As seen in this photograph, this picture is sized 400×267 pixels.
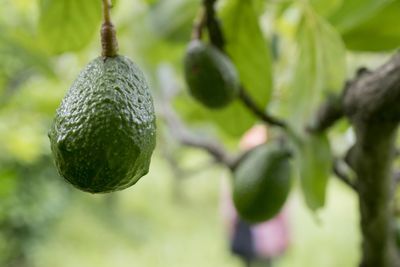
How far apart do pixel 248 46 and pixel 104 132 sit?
1.62ft

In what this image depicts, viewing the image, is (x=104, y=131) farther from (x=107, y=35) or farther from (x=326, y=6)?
(x=326, y=6)

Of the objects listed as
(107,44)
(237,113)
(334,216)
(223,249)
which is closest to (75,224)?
(223,249)

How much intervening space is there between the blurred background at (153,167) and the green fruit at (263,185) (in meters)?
0.12

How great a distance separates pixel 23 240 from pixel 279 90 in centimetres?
349

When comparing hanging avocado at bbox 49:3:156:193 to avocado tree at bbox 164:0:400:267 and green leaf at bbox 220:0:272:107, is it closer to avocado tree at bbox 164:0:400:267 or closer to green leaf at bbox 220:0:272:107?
avocado tree at bbox 164:0:400:267

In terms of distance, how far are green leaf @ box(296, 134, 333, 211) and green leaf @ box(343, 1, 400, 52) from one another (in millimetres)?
168

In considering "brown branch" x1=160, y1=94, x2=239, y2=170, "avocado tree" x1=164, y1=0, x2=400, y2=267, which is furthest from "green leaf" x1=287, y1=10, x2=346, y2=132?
"brown branch" x1=160, y1=94, x2=239, y2=170

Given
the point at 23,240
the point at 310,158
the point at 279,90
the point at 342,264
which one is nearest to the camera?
the point at 310,158

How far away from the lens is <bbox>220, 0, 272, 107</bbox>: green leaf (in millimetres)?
889

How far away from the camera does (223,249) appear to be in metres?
4.60

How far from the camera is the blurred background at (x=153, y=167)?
1065 mm

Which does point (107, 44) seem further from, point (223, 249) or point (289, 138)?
point (223, 249)

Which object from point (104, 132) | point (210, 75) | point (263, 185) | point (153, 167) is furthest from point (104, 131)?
point (153, 167)

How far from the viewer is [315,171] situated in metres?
0.87
